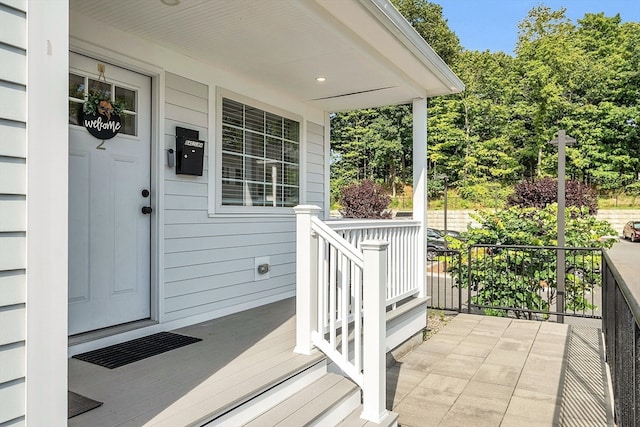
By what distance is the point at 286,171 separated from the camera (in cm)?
482

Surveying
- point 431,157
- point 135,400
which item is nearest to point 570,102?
point 431,157

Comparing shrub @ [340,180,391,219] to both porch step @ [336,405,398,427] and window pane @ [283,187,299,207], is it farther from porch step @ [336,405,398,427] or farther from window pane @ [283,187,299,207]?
porch step @ [336,405,398,427]

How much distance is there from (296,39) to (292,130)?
72.3 inches

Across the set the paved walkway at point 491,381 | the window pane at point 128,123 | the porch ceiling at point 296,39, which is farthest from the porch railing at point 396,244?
the window pane at point 128,123

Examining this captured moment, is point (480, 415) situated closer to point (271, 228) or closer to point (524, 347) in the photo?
point (524, 347)

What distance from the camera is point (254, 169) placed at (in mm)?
4336

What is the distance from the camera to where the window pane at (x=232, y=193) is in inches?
156

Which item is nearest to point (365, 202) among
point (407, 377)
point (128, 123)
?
point (407, 377)

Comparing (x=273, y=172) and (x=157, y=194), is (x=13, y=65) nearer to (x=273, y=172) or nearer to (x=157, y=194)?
(x=157, y=194)

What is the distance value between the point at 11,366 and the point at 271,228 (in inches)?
130

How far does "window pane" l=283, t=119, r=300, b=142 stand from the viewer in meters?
4.81

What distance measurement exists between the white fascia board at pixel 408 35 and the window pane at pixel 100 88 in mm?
1820

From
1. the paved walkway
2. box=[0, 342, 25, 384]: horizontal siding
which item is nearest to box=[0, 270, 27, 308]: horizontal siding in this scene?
box=[0, 342, 25, 384]: horizontal siding

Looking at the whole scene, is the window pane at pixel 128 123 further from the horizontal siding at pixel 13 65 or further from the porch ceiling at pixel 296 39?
the horizontal siding at pixel 13 65
